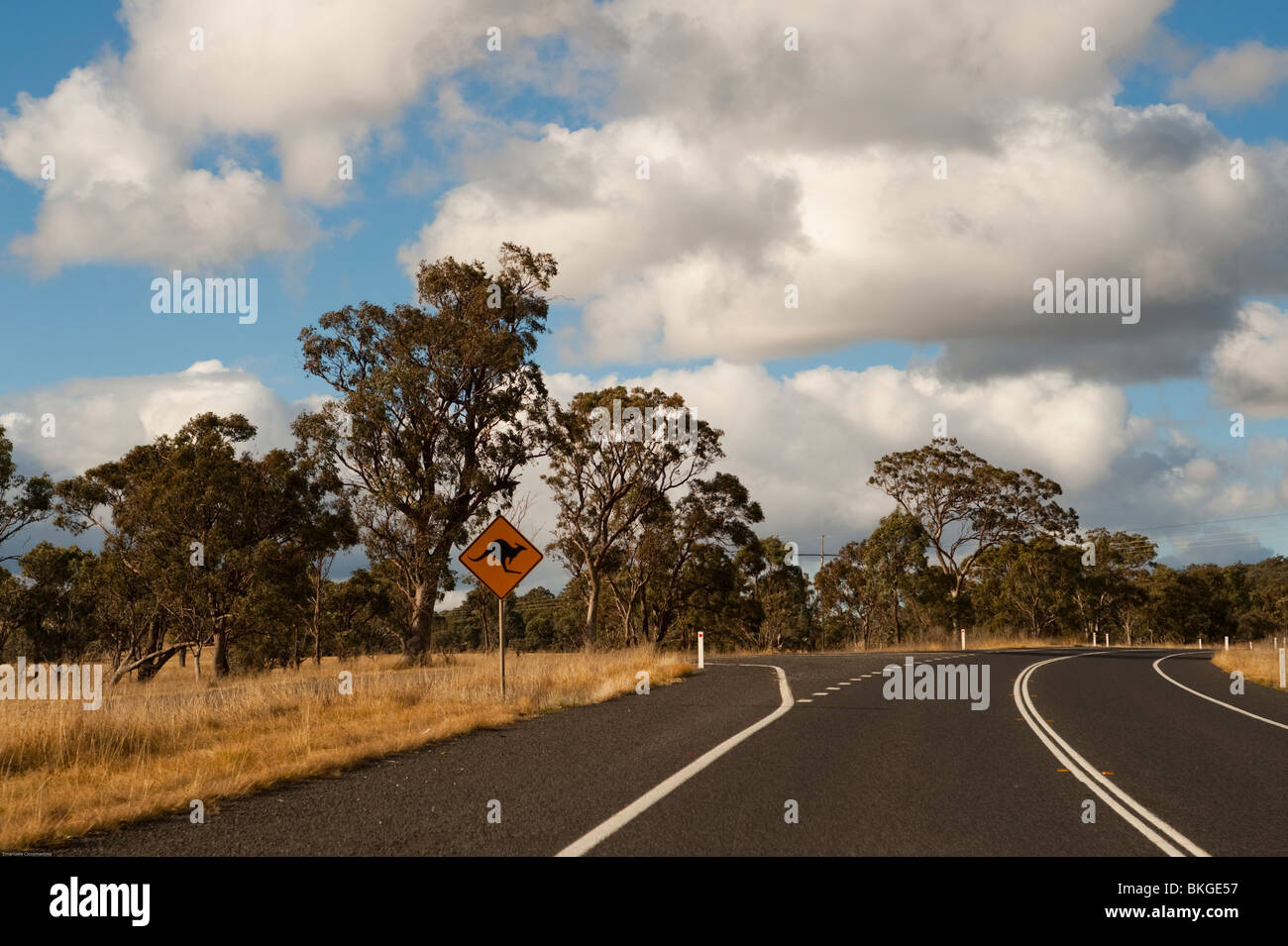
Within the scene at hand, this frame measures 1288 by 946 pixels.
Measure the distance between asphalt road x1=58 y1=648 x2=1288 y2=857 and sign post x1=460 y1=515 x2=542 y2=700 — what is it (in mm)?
2832

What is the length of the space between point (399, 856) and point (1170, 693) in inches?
735

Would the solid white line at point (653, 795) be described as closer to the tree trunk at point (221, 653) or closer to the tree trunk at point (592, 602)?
the tree trunk at point (221, 653)

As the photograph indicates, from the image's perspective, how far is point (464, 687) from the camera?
18.2m

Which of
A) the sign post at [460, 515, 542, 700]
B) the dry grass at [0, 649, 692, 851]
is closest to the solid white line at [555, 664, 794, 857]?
the dry grass at [0, 649, 692, 851]

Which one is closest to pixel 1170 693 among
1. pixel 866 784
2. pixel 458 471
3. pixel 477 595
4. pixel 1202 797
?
pixel 1202 797

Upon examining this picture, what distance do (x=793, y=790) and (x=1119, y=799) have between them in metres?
2.69

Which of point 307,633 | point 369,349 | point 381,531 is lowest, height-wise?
point 307,633

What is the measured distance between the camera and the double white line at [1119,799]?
22.3ft

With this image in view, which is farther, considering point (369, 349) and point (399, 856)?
point (369, 349)

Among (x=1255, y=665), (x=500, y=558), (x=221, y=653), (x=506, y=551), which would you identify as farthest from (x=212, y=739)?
(x=1255, y=665)

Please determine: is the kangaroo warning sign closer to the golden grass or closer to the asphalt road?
the asphalt road

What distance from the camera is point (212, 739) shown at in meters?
12.9
